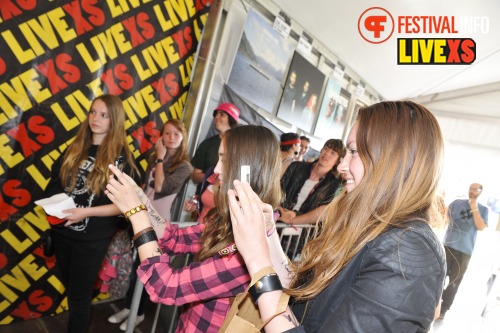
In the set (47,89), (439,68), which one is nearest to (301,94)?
(439,68)

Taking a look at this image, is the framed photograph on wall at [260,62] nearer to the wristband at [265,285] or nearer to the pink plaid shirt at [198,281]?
the pink plaid shirt at [198,281]

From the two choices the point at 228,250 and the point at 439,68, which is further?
the point at 439,68

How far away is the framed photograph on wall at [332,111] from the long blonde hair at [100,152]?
15.5 feet

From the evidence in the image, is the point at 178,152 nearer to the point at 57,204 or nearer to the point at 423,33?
the point at 57,204

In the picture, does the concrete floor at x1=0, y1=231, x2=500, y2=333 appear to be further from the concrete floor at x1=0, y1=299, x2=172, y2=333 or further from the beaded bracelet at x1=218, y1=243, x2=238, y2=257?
the beaded bracelet at x1=218, y1=243, x2=238, y2=257

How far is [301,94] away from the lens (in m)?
5.42

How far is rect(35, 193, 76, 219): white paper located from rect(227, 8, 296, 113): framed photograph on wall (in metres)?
2.61

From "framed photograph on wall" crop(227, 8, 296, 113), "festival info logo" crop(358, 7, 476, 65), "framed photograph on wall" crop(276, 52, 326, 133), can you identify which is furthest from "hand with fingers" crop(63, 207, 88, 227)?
"festival info logo" crop(358, 7, 476, 65)

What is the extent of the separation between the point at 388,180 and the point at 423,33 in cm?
457

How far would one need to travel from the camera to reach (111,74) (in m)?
2.68

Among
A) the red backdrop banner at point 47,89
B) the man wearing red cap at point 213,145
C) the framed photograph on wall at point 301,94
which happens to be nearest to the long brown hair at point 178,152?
the red backdrop banner at point 47,89

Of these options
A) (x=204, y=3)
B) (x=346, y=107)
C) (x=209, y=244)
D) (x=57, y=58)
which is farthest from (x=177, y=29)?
(x=346, y=107)

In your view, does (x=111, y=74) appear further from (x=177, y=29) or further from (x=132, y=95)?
(x=177, y=29)

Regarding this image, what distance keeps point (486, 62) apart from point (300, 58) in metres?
3.15
